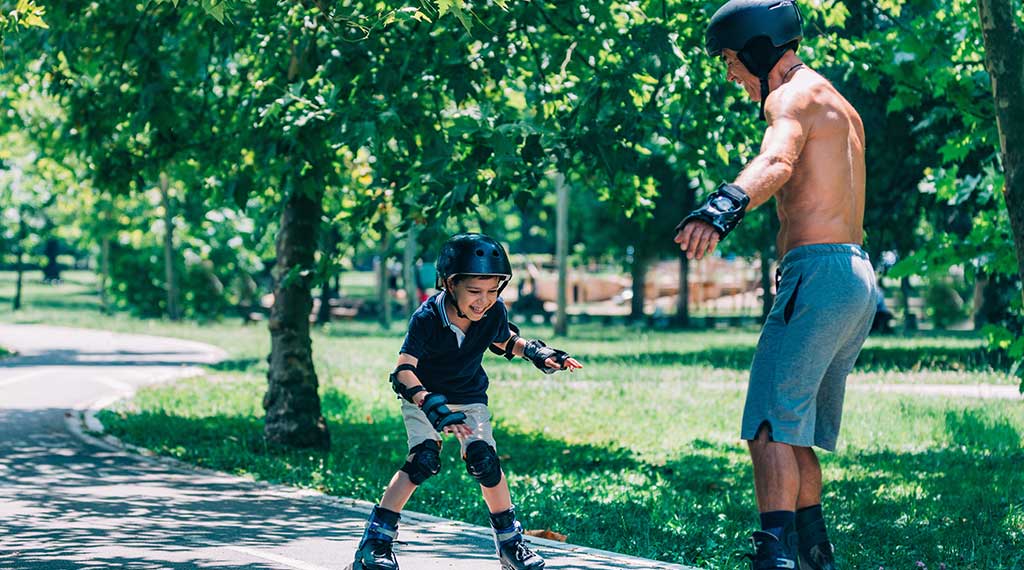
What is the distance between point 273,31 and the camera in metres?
10.4

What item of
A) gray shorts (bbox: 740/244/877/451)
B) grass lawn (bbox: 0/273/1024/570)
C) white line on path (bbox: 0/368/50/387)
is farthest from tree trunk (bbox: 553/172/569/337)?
gray shorts (bbox: 740/244/877/451)

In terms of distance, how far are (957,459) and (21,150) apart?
19.7 meters

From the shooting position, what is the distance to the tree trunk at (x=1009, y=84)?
6613 mm

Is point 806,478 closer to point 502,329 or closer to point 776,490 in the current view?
point 776,490

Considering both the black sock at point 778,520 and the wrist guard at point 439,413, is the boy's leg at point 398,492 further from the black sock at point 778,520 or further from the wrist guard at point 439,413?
the black sock at point 778,520

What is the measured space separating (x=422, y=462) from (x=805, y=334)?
1.79 meters

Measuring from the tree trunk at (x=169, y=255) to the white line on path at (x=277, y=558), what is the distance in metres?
24.6

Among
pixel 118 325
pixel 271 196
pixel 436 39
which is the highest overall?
pixel 436 39

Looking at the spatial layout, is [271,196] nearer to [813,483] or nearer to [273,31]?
[273,31]

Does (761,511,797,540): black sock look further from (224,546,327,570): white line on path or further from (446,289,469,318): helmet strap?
(224,546,327,570): white line on path

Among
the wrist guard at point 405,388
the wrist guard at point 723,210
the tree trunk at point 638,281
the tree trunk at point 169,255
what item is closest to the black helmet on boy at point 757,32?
the wrist guard at point 723,210

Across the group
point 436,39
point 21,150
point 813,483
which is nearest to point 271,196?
point 436,39

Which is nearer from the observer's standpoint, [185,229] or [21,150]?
[21,150]

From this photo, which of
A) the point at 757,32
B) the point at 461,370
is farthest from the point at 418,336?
the point at 757,32
